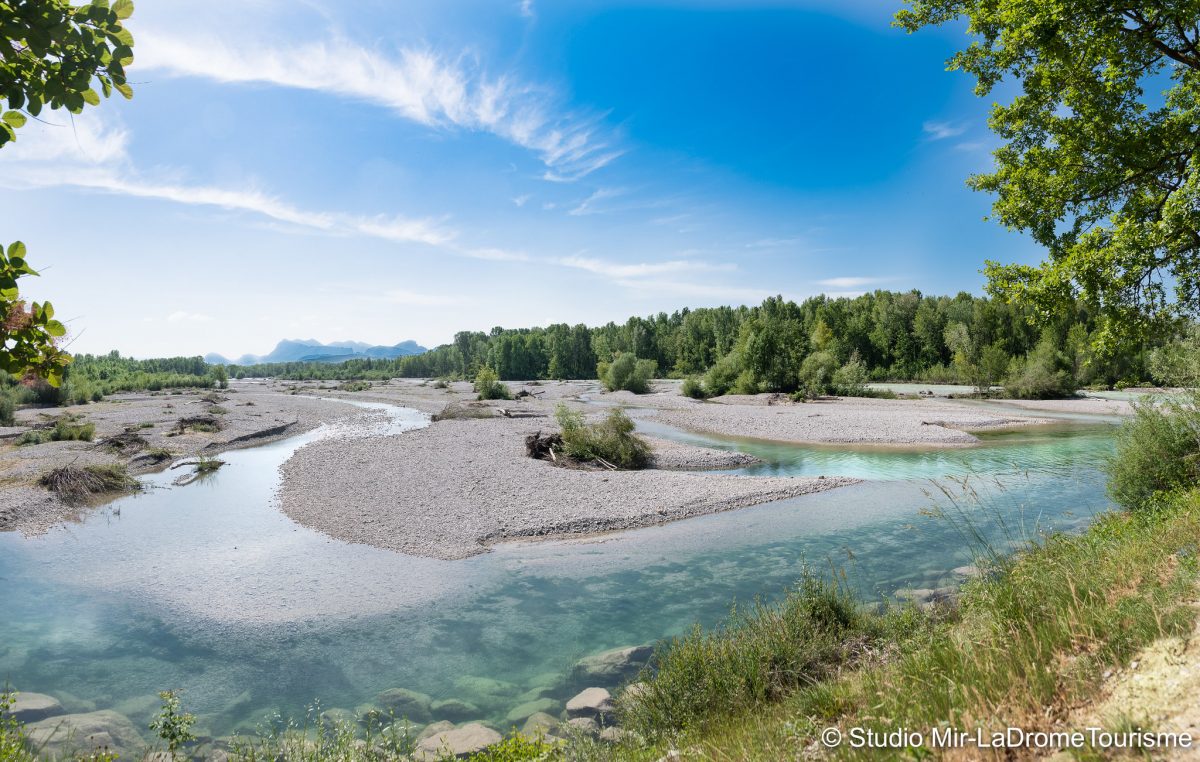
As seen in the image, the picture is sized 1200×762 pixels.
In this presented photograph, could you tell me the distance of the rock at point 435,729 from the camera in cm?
753

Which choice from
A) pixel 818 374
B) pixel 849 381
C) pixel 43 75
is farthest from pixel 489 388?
pixel 43 75

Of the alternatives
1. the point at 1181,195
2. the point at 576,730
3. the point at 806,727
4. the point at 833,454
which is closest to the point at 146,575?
the point at 576,730

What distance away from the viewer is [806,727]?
195 inches

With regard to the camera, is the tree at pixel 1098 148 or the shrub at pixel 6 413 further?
the shrub at pixel 6 413

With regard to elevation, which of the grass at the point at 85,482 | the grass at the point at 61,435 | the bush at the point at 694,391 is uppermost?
the bush at the point at 694,391

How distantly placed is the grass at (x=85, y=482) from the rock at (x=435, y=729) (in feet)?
70.5

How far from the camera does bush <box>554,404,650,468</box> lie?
2706 centimetres

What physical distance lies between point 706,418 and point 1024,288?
116ft

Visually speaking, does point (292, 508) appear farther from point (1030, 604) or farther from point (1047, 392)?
point (1047, 392)

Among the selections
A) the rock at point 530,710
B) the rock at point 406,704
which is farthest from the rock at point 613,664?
the rock at point 406,704

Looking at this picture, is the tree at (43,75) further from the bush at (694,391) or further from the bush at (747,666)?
the bush at (694,391)

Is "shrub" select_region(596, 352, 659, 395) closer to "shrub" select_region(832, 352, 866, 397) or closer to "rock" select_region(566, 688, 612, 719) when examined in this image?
"shrub" select_region(832, 352, 866, 397)

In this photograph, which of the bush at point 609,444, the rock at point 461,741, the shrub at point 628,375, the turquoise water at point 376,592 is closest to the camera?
the rock at point 461,741

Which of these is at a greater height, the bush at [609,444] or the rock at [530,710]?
the bush at [609,444]
